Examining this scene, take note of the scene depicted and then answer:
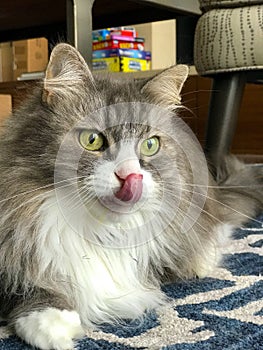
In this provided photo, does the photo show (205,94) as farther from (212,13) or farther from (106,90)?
(106,90)

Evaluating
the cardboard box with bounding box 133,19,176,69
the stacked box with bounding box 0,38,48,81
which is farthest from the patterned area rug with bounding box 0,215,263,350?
the cardboard box with bounding box 133,19,176,69

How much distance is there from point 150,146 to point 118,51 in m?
3.24

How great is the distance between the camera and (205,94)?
3.74 metres

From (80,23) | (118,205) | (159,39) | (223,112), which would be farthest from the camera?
(159,39)

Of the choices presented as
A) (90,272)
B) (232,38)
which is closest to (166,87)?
(90,272)

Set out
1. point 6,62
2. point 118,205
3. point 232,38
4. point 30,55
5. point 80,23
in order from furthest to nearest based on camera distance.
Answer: point 6,62
point 30,55
point 232,38
point 80,23
point 118,205

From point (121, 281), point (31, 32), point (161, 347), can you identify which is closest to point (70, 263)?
point (121, 281)

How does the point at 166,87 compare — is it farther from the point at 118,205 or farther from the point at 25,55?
the point at 25,55

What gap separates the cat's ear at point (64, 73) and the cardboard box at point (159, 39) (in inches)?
142

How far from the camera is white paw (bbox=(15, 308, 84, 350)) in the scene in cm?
87

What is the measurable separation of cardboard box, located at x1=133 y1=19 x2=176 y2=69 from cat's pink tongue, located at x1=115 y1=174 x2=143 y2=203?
12.4 ft

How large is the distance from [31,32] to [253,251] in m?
2.05

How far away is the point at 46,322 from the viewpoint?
0.89 meters

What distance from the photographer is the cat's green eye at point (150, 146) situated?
1081mm
